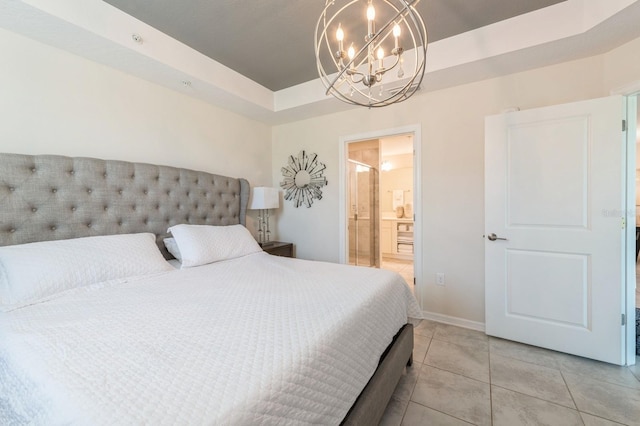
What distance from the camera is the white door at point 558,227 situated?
1.89 m

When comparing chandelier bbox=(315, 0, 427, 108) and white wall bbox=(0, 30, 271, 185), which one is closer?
chandelier bbox=(315, 0, 427, 108)

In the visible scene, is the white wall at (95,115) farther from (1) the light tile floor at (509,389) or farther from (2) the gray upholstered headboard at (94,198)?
(1) the light tile floor at (509,389)

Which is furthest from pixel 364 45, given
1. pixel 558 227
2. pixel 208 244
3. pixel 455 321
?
pixel 455 321

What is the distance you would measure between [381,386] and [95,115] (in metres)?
2.67

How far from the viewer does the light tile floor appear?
57.6 inches

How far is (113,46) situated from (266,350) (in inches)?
89.9

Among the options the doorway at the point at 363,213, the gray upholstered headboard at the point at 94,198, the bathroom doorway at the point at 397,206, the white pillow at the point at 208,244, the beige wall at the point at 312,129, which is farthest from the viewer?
the bathroom doorway at the point at 397,206

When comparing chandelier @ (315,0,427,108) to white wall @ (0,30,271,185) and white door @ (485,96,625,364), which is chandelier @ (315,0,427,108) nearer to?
white door @ (485,96,625,364)

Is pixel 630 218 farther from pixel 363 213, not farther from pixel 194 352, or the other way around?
pixel 363 213

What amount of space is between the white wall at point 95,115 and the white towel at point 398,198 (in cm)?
415

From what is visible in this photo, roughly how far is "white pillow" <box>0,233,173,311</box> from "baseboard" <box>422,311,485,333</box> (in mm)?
2472

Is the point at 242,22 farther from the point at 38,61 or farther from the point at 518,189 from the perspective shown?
the point at 518,189

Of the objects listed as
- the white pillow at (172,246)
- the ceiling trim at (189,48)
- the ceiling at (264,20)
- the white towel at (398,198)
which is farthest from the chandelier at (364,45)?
the white towel at (398,198)

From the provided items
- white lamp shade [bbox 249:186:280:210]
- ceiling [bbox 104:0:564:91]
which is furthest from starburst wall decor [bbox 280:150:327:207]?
ceiling [bbox 104:0:564:91]
